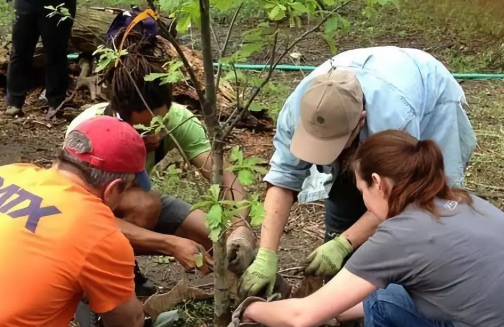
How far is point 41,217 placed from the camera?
1898mm

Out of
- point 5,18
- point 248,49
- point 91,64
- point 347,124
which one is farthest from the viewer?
point 5,18

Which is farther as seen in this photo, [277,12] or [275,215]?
[275,215]

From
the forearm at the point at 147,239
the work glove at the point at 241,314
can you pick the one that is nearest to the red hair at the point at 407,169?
the work glove at the point at 241,314

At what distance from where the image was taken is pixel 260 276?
99.4 inches

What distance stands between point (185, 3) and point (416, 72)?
3.80ft

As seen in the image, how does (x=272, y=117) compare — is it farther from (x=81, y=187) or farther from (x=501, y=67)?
(x=81, y=187)

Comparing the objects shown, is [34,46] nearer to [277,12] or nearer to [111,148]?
[111,148]

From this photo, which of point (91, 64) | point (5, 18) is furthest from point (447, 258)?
point (5, 18)

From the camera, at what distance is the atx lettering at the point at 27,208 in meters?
1.89

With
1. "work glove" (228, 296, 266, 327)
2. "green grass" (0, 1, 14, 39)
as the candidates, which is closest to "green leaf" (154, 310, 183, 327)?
"work glove" (228, 296, 266, 327)

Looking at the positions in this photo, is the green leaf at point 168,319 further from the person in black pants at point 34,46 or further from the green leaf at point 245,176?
the person in black pants at point 34,46

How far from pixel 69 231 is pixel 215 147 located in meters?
0.55

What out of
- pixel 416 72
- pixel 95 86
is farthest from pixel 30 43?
pixel 416 72

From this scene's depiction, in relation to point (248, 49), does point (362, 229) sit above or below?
below
